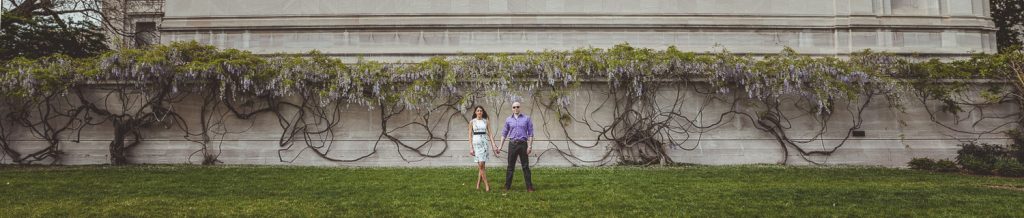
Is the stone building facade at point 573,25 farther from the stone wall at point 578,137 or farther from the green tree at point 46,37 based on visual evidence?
the green tree at point 46,37

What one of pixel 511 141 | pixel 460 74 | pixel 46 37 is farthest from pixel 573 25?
pixel 46 37

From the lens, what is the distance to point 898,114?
16875 mm

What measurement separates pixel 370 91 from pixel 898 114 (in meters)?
13.6

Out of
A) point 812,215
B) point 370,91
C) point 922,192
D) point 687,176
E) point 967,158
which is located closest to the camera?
point 812,215

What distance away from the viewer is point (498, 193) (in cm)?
976

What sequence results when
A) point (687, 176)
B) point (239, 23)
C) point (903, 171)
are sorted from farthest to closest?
point (239, 23) < point (903, 171) < point (687, 176)

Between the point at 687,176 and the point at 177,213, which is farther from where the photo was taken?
the point at 687,176

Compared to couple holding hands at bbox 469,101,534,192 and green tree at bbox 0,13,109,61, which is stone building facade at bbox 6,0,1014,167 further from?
couple holding hands at bbox 469,101,534,192

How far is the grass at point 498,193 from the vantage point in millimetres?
8234

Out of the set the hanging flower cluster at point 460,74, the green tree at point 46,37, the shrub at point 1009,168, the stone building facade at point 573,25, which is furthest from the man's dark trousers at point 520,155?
the green tree at point 46,37

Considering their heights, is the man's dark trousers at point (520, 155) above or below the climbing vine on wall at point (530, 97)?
below

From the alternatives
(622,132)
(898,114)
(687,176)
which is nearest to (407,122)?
(622,132)

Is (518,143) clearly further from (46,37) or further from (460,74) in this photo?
(46,37)

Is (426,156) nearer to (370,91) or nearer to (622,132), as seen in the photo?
(370,91)
